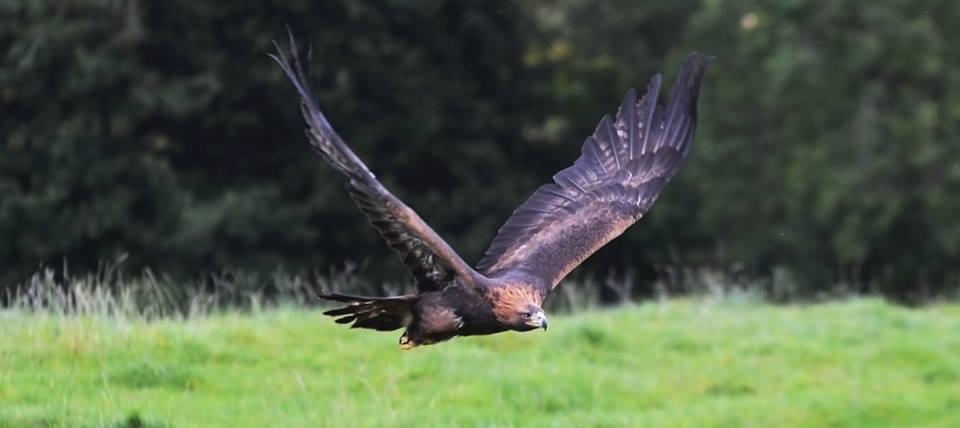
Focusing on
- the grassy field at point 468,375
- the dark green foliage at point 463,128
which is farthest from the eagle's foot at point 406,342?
the dark green foliage at point 463,128

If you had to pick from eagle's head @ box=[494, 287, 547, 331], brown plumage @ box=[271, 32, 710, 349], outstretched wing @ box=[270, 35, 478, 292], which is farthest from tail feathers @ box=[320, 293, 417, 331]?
eagle's head @ box=[494, 287, 547, 331]

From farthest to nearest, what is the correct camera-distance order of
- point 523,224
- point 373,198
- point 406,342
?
point 523,224 → point 406,342 → point 373,198

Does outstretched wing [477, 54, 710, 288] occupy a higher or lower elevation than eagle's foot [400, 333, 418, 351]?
higher

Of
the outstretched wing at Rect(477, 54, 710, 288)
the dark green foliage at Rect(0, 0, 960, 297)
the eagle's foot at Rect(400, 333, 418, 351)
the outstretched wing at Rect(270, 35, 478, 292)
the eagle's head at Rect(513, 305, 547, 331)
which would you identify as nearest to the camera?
the outstretched wing at Rect(270, 35, 478, 292)

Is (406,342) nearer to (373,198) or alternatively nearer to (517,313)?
(517,313)

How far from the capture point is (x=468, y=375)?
374 inches

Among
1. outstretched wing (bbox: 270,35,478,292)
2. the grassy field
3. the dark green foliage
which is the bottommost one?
the grassy field

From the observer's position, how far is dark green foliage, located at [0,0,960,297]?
22.8 m

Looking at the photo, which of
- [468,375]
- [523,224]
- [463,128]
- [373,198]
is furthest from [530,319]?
[463,128]

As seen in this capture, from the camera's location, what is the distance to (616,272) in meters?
28.3

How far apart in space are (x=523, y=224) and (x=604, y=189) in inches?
25.2

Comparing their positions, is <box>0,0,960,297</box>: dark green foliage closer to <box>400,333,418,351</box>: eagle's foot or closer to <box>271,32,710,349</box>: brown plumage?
<box>271,32,710,349</box>: brown plumage

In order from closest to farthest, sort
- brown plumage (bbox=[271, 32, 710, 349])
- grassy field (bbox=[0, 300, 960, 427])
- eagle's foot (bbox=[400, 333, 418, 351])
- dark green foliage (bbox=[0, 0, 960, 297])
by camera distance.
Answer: brown plumage (bbox=[271, 32, 710, 349]), eagle's foot (bbox=[400, 333, 418, 351]), grassy field (bbox=[0, 300, 960, 427]), dark green foliage (bbox=[0, 0, 960, 297])

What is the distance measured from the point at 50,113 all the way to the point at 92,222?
224cm
